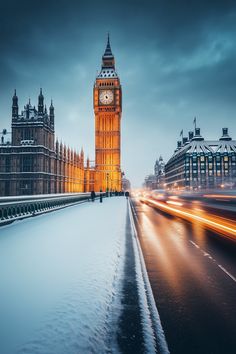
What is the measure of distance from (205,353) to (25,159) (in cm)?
5764

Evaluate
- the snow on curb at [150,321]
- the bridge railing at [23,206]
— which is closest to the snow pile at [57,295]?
the snow on curb at [150,321]

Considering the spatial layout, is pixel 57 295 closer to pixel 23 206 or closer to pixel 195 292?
pixel 195 292

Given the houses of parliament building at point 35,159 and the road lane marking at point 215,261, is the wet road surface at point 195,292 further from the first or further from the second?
the houses of parliament building at point 35,159

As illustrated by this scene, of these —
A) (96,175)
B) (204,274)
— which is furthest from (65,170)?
(204,274)

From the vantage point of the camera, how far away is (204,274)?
22.3 feet

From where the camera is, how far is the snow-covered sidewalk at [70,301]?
3.51m

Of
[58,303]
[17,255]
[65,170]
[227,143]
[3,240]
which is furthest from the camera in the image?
[227,143]

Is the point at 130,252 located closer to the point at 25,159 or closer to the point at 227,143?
the point at 25,159

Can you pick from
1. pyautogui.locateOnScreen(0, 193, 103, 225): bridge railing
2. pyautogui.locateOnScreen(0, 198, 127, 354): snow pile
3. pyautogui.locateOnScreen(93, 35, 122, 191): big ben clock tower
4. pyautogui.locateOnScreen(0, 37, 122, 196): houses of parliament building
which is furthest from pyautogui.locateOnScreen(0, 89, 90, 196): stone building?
pyautogui.locateOnScreen(93, 35, 122, 191): big ben clock tower

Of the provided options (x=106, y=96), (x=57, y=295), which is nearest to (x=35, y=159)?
(x=57, y=295)

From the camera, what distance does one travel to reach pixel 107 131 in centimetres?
11406

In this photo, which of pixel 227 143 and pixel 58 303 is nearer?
pixel 58 303

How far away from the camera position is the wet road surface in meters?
3.81

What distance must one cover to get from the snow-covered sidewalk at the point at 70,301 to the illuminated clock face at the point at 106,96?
11290 cm
